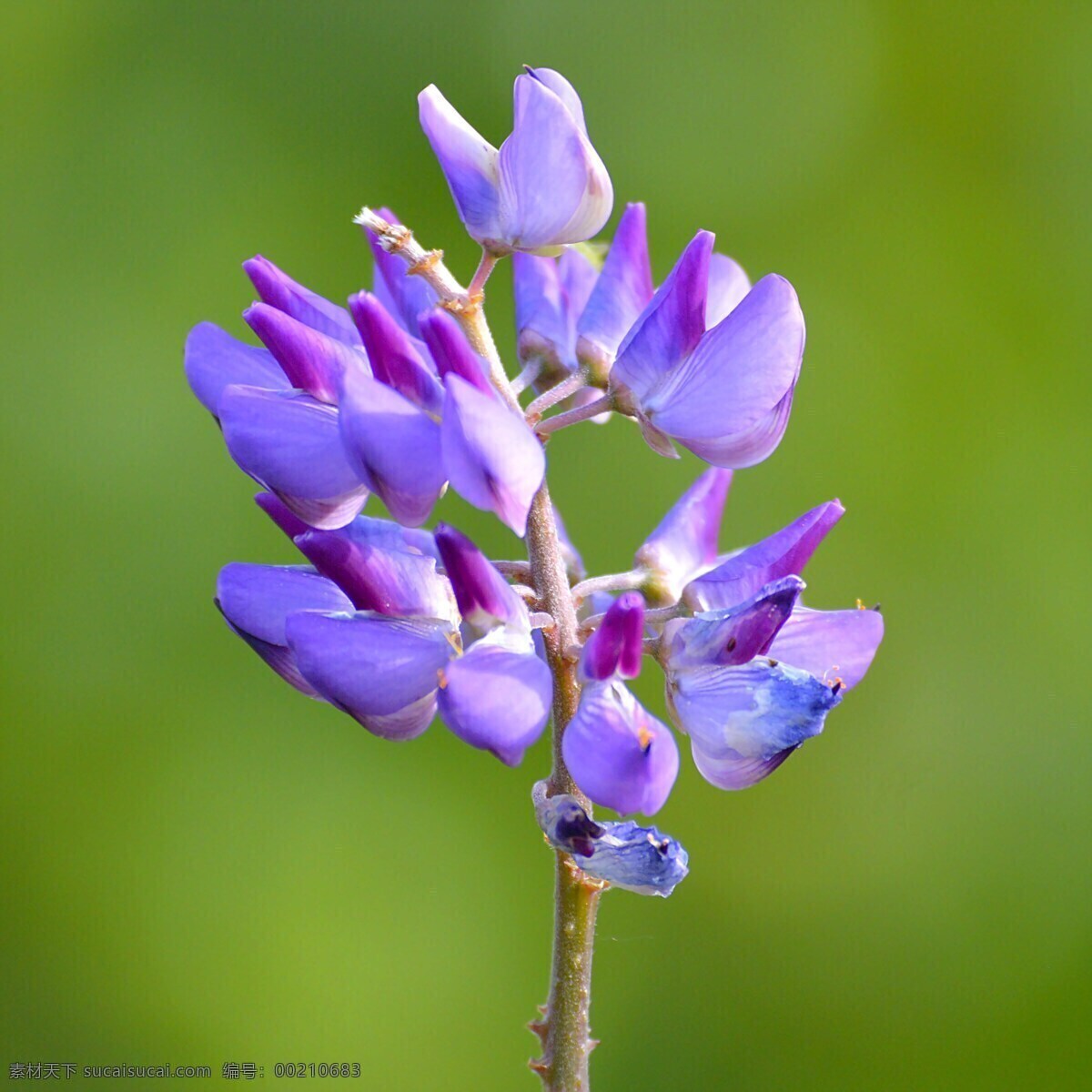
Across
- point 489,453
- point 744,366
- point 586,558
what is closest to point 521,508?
point 489,453

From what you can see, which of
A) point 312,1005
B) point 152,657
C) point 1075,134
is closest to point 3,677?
point 152,657

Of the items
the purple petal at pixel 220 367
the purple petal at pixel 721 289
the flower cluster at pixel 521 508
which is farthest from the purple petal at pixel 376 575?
the purple petal at pixel 721 289

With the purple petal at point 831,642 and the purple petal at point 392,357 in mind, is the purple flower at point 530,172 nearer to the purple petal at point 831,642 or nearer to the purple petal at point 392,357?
the purple petal at point 392,357

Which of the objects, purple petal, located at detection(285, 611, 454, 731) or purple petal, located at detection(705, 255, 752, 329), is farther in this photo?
purple petal, located at detection(705, 255, 752, 329)

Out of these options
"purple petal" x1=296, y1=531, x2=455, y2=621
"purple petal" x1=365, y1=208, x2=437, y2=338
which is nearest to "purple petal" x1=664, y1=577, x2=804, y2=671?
"purple petal" x1=296, y1=531, x2=455, y2=621

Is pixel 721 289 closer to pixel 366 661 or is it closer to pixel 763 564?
pixel 763 564

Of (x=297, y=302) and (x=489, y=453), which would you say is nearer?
(x=489, y=453)

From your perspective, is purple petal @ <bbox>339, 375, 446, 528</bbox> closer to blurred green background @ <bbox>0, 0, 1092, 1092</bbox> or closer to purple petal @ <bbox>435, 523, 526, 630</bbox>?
purple petal @ <bbox>435, 523, 526, 630</bbox>
